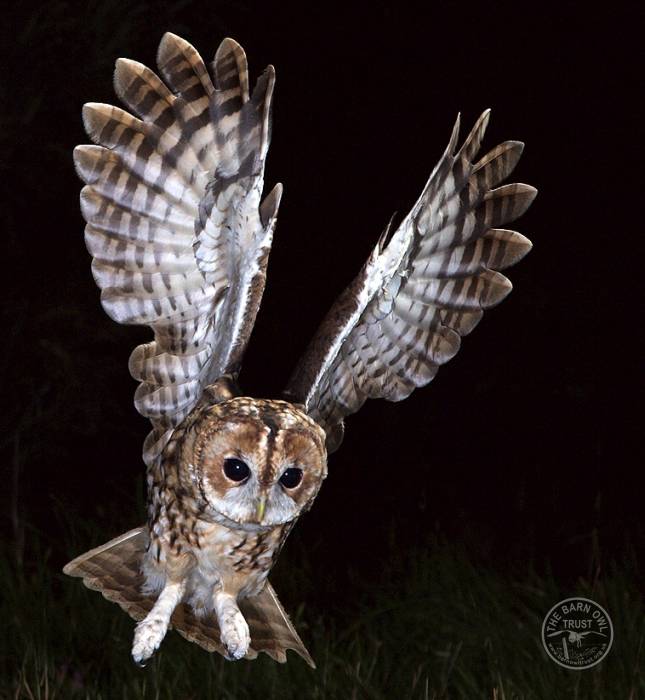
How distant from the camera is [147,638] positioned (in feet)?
10.8

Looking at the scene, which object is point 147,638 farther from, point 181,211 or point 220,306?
point 181,211

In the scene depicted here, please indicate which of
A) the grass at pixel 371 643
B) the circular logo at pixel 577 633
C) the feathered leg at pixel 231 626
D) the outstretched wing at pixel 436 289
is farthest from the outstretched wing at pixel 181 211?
the circular logo at pixel 577 633

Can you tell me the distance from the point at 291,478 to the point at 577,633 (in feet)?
4.62

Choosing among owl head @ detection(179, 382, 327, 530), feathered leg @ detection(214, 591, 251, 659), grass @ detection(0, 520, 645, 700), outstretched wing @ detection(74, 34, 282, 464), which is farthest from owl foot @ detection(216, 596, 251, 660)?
grass @ detection(0, 520, 645, 700)

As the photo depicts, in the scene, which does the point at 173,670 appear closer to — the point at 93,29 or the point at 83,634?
the point at 83,634

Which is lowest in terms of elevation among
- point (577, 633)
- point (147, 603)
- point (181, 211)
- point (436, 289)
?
point (577, 633)

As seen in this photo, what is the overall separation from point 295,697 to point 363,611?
2.64ft

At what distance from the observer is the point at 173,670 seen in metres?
4.27

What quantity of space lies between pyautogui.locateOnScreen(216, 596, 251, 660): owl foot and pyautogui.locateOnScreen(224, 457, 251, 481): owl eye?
0.35 metres

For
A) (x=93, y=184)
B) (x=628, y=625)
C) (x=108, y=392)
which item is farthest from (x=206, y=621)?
(x=108, y=392)

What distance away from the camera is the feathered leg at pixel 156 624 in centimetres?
328

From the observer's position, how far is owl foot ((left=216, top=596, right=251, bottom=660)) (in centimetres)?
333

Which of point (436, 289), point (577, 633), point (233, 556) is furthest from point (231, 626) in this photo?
point (577, 633)

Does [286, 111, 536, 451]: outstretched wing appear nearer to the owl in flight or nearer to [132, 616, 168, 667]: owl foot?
the owl in flight
